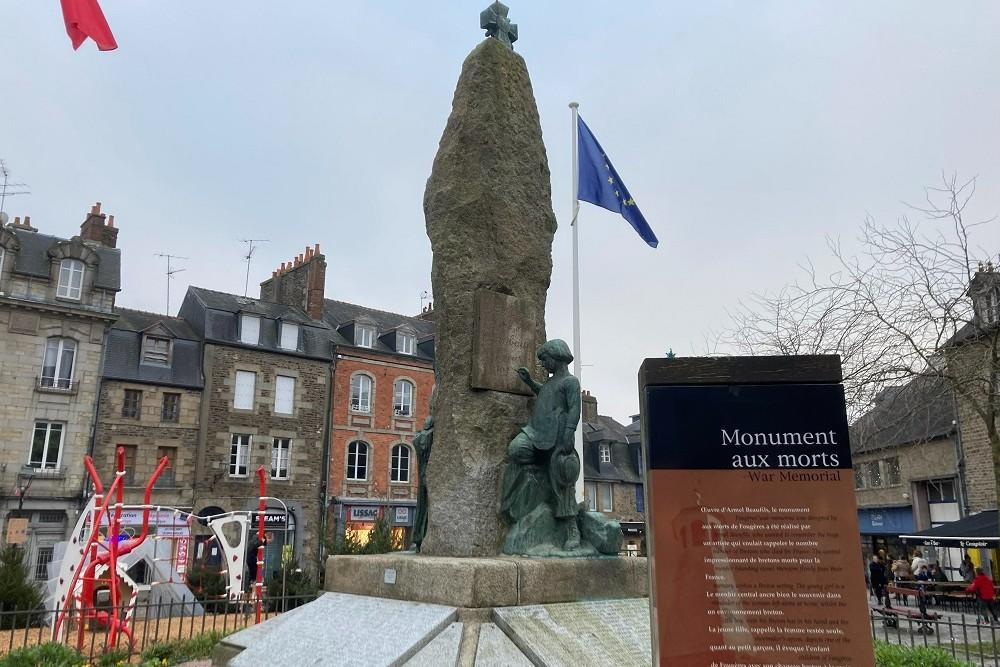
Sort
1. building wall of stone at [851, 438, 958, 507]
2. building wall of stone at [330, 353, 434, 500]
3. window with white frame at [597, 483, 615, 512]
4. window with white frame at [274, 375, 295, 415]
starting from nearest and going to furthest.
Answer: building wall of stone at [851, 438, 958, 507], window with white frame at [274, 375, 295, 415], building wall of stone at [330, 353, 434, 500], window with white frame at [597, 483, 615, 512]

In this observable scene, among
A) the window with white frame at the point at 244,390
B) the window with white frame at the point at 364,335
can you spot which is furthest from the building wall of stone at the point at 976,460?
the window with white frame at the point at 244,390

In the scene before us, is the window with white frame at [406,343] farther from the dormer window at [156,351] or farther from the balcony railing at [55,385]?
the balcony railing at [55,385]

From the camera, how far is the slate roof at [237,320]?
29.3m

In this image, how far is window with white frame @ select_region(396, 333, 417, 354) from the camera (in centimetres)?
3419

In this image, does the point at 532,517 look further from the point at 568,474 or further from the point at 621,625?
the point at 621,625

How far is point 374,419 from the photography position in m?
32.3

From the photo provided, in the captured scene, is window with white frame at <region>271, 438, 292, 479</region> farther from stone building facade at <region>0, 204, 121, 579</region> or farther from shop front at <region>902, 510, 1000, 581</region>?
shop front at <region>902, 510, 1000, 581</region>

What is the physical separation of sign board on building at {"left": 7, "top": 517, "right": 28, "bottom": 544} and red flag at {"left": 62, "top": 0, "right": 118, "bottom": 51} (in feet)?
68.0

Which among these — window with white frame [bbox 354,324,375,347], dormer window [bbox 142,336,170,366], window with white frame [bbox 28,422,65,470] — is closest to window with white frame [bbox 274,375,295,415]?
window with white frame [bbox 354,324,375,347]

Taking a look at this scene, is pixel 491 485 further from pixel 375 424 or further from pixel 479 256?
pixel 375 424

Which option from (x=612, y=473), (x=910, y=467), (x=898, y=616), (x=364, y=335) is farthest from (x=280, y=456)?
(x=910, y=467)

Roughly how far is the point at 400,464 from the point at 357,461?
7.01 ft

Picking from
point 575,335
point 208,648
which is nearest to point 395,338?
point 575,335

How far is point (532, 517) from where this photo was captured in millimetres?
6094
